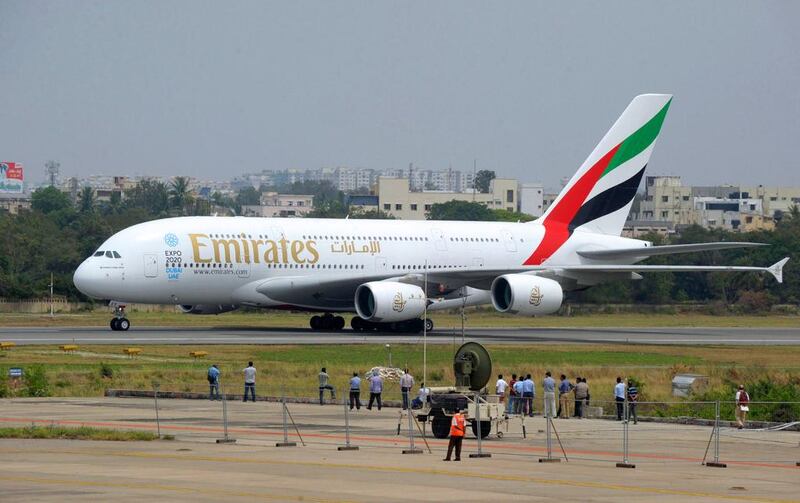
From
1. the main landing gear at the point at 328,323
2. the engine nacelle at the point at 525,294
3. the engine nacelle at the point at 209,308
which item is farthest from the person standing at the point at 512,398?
the main landing gear at the point at 328,323

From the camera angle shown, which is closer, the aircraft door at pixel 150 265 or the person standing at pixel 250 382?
the person standing at pixel 250 382

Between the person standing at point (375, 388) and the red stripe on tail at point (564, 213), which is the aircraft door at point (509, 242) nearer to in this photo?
the red stripe on tail at point (564, 213)

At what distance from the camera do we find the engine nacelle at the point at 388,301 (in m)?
65.9

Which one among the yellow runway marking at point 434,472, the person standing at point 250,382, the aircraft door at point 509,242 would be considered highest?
the aircraft door at point 509,242

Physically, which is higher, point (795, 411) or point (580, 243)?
point (580, 243)

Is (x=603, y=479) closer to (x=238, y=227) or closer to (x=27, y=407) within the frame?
(x=27, y=407)

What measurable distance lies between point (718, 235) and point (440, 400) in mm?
99211

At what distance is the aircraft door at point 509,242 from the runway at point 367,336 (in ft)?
14.0

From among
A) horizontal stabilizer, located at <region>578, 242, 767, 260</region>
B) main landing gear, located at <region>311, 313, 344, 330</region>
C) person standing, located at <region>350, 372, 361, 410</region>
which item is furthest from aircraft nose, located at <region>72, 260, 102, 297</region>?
horizontal stabilizer, located at <region>578, 242, 767, 260</region>

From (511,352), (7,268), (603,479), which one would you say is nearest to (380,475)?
(603,479)

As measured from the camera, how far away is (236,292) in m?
68.0

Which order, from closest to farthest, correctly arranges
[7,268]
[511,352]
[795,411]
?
1. [795,411]
2. [511,352]
3. [7,268]

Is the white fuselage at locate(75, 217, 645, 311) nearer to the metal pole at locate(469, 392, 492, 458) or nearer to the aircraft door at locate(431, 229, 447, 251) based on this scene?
the aircraft door at locate(431, 229, 447, 251)

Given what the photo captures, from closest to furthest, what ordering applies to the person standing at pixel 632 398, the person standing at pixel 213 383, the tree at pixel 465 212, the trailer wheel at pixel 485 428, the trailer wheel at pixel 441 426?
the trailer wheel at pixel 441 426, the trailer wheel at pixel 485 428, the person standing at pixel 632 398, the person standing at pixel 213 383, the tree at pixel 465 212
